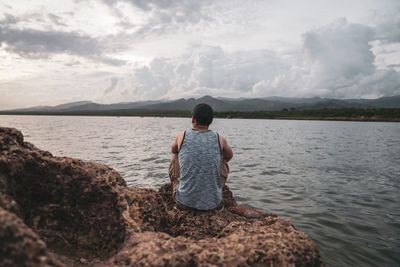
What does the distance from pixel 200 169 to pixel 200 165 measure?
3.1 inches

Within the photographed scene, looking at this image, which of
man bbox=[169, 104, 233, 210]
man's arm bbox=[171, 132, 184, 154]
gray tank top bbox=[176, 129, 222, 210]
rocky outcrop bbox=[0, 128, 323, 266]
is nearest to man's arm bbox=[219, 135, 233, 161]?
man bbox=[169, 104, 233, 210]

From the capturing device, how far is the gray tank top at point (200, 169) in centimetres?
661

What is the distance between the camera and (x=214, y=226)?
20.5 feet

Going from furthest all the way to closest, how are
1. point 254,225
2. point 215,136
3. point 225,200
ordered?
point 225,200
point 215,136
point 254,225

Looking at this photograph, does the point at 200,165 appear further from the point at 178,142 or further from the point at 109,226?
the point at 109,226

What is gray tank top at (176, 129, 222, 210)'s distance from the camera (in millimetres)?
6613

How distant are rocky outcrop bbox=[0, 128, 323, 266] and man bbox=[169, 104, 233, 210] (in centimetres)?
69

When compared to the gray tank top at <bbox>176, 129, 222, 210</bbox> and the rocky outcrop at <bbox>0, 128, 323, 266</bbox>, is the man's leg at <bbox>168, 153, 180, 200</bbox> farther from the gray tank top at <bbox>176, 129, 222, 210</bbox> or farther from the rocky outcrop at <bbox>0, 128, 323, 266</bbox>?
the rocky outcrop at <bbox>0, 128, 323, 266</bbox>

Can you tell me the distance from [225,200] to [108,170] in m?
3.49

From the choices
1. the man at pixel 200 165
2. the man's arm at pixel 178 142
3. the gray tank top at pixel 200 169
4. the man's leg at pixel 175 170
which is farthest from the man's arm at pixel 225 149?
the man's leg at pixel 175 170

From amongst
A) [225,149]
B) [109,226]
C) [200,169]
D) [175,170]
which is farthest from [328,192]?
[109,226]

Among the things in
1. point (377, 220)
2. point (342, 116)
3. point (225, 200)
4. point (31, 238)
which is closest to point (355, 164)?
point (377, 220)

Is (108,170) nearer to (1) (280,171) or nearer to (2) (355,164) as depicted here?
(1) (280,171)

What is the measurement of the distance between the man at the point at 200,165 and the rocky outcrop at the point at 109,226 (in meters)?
0.69
